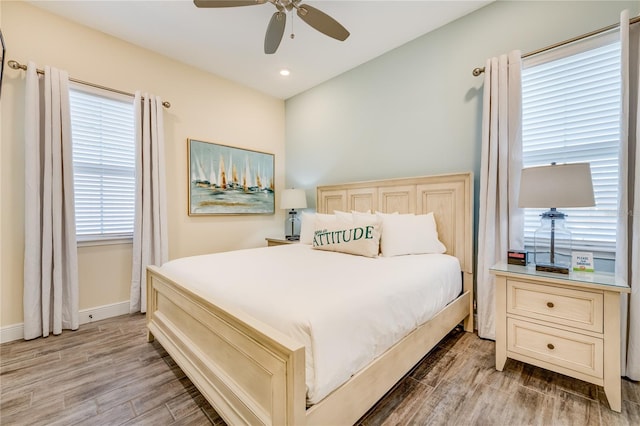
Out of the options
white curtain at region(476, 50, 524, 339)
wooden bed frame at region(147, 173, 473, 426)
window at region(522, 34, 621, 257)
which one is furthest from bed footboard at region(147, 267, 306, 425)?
window at region(522, 34, 621, 257)

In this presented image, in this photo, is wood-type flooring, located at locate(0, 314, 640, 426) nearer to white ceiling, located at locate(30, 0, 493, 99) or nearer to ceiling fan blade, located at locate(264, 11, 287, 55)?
ceiling fan blade, located at locate(264, 11, 287, 55)

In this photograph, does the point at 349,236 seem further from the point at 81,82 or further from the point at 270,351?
the point at 81,82

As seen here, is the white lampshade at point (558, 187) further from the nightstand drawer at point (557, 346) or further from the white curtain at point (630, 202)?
the nightstand drawer at point (557, 346)

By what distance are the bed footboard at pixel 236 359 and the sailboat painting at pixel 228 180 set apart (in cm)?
173

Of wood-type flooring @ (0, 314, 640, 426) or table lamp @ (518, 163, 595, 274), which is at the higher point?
table lamp @ (518, 163, 595, 274)

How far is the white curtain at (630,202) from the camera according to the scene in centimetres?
168

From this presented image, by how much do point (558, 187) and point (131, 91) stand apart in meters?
3.88

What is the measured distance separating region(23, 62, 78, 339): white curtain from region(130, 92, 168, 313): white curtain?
50cm

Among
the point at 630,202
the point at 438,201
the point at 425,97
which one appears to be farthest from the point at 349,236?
the point at 630,202

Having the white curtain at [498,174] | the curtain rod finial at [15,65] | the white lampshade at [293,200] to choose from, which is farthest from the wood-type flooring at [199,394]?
the curtain rod finial at [15,65]

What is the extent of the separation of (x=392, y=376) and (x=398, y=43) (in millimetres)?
3139

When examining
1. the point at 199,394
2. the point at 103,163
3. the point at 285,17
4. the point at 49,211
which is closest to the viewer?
the point at 199,394

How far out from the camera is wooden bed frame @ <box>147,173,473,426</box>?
1002mm

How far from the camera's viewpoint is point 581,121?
202cm
